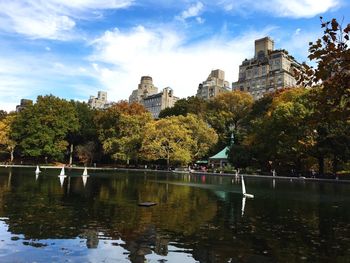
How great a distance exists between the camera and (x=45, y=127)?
81125 mm

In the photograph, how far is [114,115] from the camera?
80750 millimetres

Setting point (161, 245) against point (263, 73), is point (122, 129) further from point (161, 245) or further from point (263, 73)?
point (263, 73)

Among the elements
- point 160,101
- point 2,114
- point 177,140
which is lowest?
point 177,140

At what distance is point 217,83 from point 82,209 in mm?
165633

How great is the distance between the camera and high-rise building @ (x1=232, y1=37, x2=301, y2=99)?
132 meters

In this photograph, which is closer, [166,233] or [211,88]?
[166,233]

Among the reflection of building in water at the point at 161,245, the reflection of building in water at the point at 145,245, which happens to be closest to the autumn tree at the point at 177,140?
the reflection of building in water at the point at 145,245

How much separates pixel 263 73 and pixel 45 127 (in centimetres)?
8664

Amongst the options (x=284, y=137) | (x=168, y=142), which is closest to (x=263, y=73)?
(x=168, y=142)

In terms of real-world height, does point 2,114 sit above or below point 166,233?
above

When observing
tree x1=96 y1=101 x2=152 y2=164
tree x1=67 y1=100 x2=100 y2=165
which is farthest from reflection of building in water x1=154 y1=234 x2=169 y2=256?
tree x1=67 y1=100 x2=100 y2=165

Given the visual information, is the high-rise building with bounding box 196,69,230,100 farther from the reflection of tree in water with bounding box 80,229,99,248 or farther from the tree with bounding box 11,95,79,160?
the reflection of tree in water with bounding box 80,229,99,248

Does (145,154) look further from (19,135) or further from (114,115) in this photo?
(19,135)

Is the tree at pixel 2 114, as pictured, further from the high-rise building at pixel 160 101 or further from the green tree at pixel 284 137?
the high-rise building at pixel 160 101
